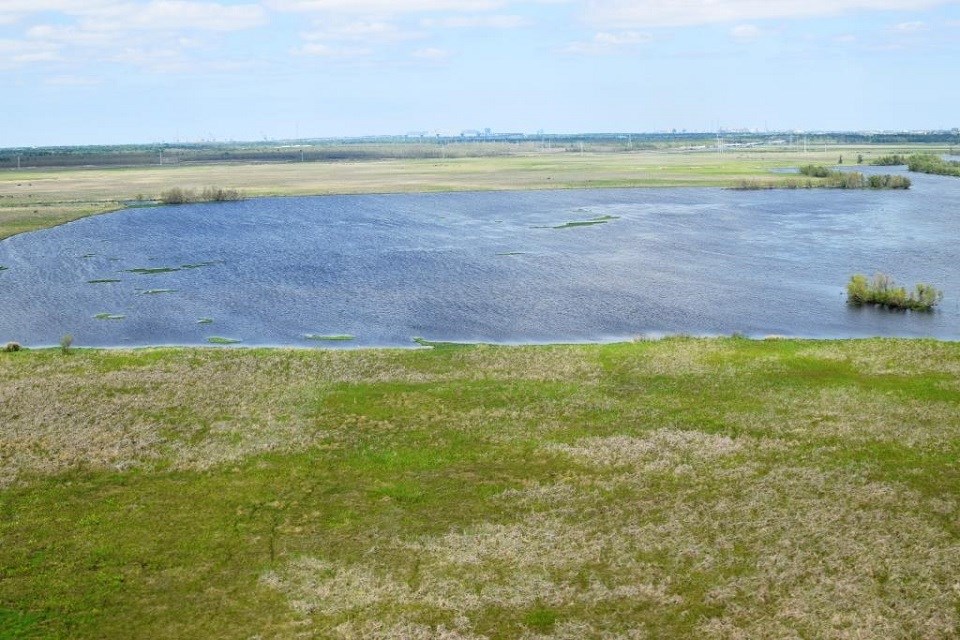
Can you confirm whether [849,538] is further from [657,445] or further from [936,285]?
[936,285]

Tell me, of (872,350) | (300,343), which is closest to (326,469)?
(300,343)

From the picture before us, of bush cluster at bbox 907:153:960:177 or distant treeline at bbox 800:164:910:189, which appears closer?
distant treeline at bbox 800:164:910:189

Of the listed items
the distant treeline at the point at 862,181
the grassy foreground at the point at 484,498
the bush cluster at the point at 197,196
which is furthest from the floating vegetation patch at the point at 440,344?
the distant treeline at the point at 862,181

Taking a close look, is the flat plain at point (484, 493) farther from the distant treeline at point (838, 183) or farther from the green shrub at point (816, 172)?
the green shrub at point (816, 172)

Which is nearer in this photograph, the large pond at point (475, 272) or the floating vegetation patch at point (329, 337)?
the floating vegetation patch at point (329, 337)

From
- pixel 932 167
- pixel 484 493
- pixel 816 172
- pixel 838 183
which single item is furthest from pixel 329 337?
pixel 932 167

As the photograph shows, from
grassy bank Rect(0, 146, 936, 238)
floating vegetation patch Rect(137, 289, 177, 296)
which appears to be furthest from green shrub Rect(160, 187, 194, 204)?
floating vegetation patch Rect(137, 289, 177, 296)

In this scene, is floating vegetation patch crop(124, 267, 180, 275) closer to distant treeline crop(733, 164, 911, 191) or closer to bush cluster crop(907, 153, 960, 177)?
distant treeline crop(733, 164, 911, 191)
